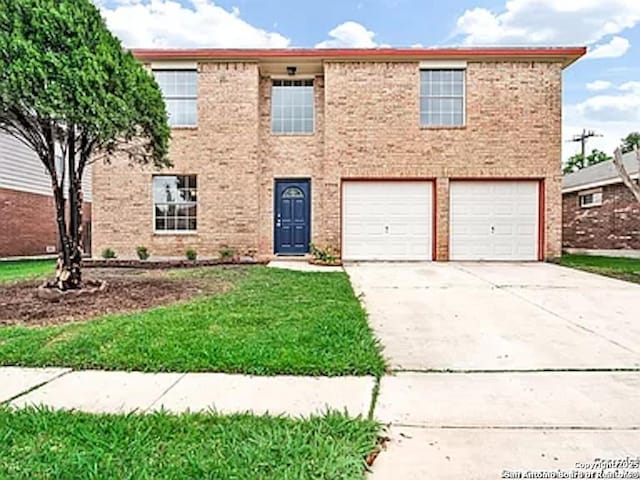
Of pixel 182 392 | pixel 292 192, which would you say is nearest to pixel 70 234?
pixel 182 392

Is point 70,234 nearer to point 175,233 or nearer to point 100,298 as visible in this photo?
point 100,298

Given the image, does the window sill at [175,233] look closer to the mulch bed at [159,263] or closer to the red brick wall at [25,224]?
the mulch bed at [159,263]

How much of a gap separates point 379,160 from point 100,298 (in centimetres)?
893

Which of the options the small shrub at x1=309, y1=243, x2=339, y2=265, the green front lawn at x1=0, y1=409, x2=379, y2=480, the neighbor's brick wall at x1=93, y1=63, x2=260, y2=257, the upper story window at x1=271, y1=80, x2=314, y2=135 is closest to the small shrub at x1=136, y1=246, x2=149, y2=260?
the neighbor's brick wall at x1=93, y1=63, x2=260, y2=257

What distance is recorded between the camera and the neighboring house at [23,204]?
18.3 m

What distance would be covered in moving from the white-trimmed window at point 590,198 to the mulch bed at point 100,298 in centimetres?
1589

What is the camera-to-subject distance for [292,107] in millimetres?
15266

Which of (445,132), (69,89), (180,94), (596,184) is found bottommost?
(596,184)

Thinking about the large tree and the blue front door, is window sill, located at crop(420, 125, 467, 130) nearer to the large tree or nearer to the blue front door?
the blue front door

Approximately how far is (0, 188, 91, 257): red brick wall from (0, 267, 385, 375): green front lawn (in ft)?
44.5

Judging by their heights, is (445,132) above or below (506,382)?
above

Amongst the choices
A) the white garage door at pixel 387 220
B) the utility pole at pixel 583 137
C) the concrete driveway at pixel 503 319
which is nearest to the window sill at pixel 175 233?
the white garage door at pixel 387 220

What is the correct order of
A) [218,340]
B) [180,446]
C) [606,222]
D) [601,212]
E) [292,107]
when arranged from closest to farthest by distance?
[180,446], [218,340], [292,107], [606,222], [601,212]

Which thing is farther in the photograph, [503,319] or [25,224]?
[25,224]
